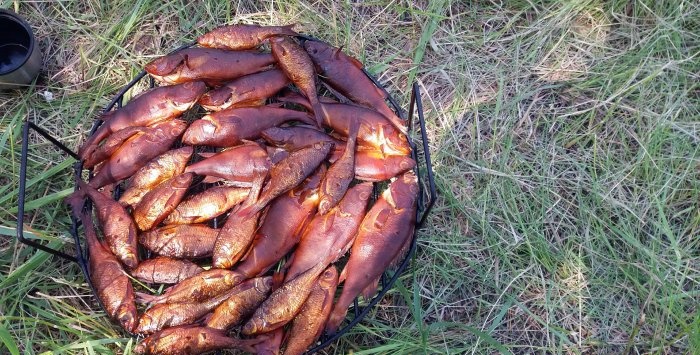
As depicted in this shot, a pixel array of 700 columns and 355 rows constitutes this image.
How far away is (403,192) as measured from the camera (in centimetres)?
296

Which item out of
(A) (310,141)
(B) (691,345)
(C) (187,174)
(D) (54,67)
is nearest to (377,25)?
(A) (310,141)

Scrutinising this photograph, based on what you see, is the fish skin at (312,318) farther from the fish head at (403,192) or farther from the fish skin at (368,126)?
the fish skin at (368,126)

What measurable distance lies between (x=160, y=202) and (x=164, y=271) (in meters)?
0.38

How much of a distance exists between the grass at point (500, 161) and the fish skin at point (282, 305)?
1.66ft

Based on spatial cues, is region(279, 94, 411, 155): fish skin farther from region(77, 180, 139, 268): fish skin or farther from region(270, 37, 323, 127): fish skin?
region(77, 180, 139, 268): fish skin

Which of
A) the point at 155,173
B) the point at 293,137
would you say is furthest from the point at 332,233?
the point at 155,173

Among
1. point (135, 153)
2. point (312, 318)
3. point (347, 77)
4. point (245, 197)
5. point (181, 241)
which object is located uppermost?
point (347, 77)

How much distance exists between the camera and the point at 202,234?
296 cm

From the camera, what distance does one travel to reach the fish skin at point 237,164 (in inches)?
118

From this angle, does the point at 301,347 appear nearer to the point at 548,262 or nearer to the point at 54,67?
the point at 548,262

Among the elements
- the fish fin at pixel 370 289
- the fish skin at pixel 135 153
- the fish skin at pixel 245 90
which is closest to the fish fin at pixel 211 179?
the fish skin at pixel 135 153

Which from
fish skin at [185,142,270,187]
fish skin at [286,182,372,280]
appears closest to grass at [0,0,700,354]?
fish skin at [286,182,372,280]

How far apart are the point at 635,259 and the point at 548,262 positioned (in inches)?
22.1

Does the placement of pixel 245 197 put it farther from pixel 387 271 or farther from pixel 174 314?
pixel 387 271
